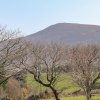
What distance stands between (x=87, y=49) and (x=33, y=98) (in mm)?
10697

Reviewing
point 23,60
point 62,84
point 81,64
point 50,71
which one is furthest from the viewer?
point 62,84

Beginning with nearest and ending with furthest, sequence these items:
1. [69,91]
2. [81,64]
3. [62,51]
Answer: [81,64] → [62,51] → [69,91]

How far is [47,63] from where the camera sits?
4038 centimetres

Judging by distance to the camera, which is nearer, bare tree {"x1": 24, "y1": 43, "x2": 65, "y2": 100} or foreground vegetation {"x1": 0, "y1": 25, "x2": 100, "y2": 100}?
foreground vegetation {"x1": 0, "y1": 25, "x2": 100, "y2": 100}

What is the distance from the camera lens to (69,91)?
5666 cm

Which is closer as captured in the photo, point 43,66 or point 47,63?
point 47,63

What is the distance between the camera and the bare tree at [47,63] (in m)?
39.2

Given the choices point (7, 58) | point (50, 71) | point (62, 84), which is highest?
point (7, 58)

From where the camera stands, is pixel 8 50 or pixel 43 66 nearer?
pixel 8 50

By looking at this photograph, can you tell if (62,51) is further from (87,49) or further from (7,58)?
(7,58)

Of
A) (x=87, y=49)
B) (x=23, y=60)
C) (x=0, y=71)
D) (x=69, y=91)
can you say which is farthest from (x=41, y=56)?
(x=69, y=91)

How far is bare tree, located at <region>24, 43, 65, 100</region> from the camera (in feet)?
128

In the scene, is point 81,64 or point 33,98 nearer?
point 81,64

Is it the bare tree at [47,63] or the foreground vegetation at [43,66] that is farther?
the bare tree at [47,63]
